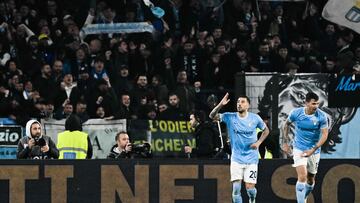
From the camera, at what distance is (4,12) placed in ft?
84.5

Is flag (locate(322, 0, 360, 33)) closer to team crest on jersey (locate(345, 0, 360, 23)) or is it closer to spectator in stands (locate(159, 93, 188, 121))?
team crest on jersey (locate(345, 0, 360, 23))

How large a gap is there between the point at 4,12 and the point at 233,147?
805 cm

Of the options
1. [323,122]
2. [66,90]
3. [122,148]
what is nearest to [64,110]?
[66,90]

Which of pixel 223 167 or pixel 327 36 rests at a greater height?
pixel 327 36

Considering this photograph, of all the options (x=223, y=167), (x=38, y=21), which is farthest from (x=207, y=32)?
(x=223, y=167)

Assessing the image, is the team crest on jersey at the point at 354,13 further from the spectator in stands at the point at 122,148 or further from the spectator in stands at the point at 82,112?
the spectator in stands at the point at 122,148

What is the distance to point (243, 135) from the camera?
1952cm

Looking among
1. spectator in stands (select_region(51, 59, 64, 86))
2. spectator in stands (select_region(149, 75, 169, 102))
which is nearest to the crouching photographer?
spectator in stands (select_region(149, 75, 169, 102))

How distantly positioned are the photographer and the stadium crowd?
2391mm

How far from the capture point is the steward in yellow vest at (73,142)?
66.9 ft

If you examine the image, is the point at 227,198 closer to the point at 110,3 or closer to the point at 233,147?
the point at 233,147

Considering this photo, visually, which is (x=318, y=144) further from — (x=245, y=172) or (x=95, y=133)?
(x=95, y=133)

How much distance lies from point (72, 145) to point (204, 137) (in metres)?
2.21

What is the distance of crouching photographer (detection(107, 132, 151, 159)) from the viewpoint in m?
20.2
